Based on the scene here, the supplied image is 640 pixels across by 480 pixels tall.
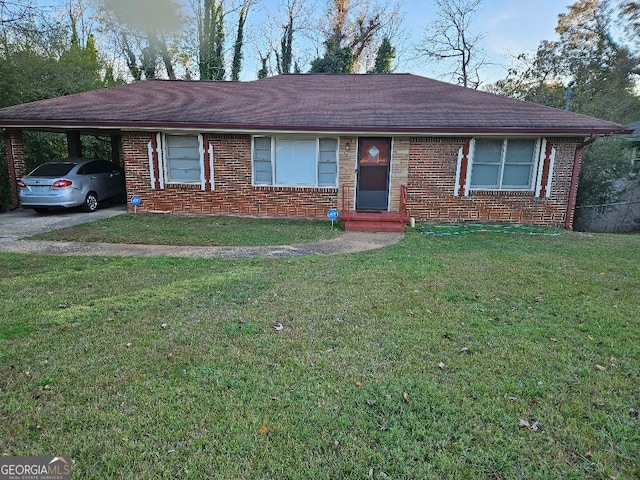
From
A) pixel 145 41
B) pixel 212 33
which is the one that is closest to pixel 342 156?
pixel 212 33

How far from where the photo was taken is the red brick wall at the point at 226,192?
34.1ft

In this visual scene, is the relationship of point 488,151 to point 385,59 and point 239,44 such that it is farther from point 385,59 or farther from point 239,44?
point 239,44

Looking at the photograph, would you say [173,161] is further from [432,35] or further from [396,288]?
[432,35]

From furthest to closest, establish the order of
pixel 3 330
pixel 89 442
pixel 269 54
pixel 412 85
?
pixel 269 54 < pixel 412 85 < pixel 3 330 < pixel 89 442

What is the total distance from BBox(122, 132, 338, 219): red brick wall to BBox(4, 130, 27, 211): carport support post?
3143mm

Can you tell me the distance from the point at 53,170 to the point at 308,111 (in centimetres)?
696

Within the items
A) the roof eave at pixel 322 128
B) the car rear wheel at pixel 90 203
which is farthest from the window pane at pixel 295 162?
the car rear wheel at pixel 90 203

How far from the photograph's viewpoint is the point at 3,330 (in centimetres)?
353

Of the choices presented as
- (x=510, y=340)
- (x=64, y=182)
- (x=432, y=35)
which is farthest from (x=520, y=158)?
(x=432, y=35)

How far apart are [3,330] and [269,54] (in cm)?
2853

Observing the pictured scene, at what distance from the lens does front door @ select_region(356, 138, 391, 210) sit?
10.3m

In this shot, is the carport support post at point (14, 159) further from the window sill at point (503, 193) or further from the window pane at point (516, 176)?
the window pane at point (516, 176)

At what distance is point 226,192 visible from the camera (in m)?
10.6

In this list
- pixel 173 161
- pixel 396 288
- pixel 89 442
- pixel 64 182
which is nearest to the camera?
pixel 89 442
